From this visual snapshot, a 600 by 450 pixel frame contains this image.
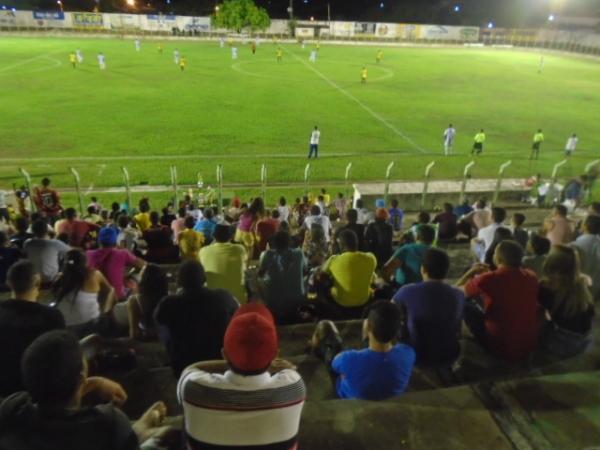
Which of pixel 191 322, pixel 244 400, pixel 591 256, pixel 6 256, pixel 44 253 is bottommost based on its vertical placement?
pixel 6 256

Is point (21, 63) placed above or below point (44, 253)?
below

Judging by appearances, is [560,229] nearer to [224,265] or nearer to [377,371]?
[224,265]

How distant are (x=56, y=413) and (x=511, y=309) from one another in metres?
3.48

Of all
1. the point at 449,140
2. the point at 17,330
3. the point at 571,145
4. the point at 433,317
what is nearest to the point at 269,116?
the point at 449,140

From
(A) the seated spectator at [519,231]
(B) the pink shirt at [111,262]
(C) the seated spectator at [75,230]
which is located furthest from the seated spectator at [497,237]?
(C) the seated spectator at [75,230]

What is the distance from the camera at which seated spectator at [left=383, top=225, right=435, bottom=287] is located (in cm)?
573

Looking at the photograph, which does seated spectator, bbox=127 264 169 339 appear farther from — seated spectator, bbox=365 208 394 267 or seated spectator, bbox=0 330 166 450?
→ seated spectator, bbox=365 208 394 267

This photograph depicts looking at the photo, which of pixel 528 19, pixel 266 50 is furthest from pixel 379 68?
pixel 528 19

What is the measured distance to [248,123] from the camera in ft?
81.9

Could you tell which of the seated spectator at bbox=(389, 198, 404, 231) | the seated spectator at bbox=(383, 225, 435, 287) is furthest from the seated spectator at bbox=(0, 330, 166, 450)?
the seated spectator at bbox=(389, 198, 404, 231)

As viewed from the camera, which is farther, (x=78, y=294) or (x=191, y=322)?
(x=78, y=294)

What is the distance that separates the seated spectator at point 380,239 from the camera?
727 cm

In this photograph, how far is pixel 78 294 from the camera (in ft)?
15.1

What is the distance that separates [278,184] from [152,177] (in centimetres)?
441
